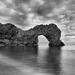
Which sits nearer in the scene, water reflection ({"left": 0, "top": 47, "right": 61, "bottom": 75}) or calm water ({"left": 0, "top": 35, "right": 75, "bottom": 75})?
calm water ({"left": 0, "top": 35, "right": 75, "bottom": 75})

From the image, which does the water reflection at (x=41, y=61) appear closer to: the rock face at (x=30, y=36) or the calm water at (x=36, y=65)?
the calm water at (x=36, y=65)

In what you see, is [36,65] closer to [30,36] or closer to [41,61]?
[41,61]

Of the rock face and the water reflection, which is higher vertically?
the rock face

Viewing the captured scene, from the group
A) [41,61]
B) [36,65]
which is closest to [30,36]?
[41,61]

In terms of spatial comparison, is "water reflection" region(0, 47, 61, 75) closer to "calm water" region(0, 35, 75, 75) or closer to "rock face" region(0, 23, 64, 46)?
"calm water" region(0, 35, 75, 75)

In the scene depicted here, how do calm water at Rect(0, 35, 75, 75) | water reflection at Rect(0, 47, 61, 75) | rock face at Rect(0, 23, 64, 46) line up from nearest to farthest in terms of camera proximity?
1. calm water at Rect(0, 35, 75, 75)
2. water reflection at Rect(0, 47, 61, 75)
3. rock face at Rect(0, 23, 64, 46)

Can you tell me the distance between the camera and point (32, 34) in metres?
97.8

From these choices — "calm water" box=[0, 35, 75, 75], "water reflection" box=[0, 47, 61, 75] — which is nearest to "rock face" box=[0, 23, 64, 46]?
"water reflection" box=[0, 47, 61, 75]

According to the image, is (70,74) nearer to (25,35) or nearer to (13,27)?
(25,35)

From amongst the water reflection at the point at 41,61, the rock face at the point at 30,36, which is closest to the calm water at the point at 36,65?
the water reflection at the point at 41,61

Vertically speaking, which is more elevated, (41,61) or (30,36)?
(30,36)

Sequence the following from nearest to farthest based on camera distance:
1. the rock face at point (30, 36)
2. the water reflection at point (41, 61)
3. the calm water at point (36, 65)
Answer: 1. the calm water at point (36, 65)
2. the water reflection at point (41, 61)
3. the rock face at point (30, 36)

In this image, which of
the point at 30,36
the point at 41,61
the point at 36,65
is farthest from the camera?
the point at 30,36

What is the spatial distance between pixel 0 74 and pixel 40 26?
9297cm
